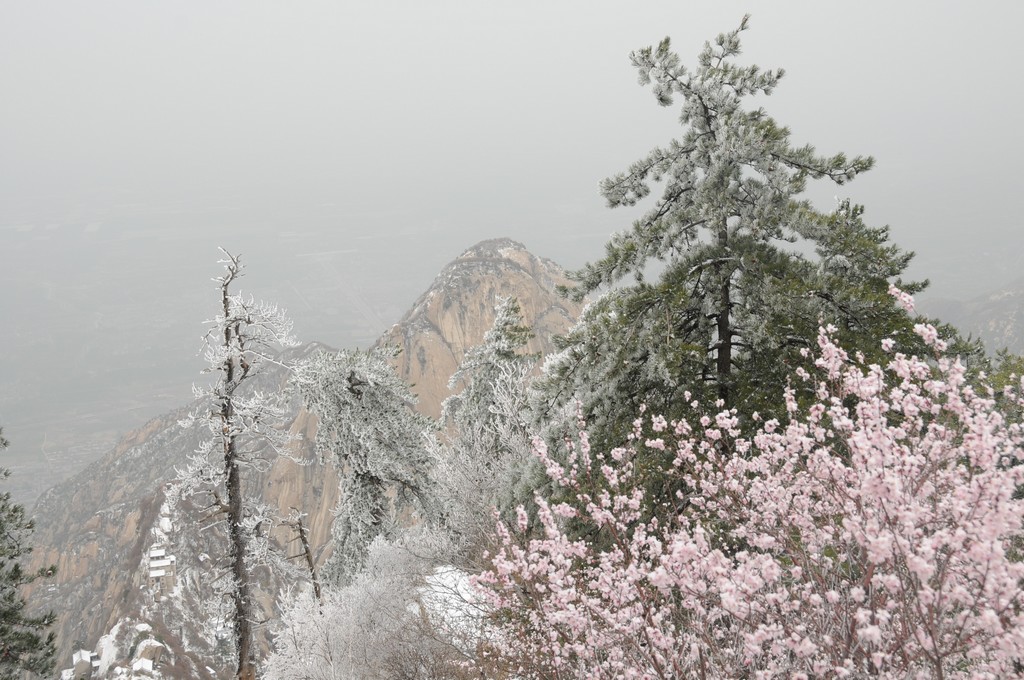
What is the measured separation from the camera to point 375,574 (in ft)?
50.8

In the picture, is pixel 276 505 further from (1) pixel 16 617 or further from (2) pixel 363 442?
(2) pixel 363 442

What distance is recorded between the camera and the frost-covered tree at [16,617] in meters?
13.0

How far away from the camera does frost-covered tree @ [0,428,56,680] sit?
13023mm

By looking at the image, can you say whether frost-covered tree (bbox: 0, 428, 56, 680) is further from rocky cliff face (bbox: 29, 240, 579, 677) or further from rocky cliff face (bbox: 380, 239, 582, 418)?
rocky cliff face (bbox: 380, 239, 582, 418)

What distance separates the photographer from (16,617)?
1374cm

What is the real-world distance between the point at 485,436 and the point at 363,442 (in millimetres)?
3942

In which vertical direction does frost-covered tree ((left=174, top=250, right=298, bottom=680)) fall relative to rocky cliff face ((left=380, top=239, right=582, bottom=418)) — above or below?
below

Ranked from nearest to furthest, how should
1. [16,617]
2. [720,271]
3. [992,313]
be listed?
[720,271], [16,617], [992,313]

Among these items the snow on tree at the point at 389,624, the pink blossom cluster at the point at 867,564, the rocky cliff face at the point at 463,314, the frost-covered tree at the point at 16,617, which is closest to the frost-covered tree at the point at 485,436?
the snow on tree at the point at 389,624

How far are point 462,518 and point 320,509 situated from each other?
37.7m

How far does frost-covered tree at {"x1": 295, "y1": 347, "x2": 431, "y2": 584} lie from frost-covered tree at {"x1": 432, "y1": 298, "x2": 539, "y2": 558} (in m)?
1.09

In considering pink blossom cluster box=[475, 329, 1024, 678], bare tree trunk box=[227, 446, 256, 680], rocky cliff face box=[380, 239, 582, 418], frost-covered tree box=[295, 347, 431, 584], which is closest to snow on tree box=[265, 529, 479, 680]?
frost-covered tree box=[295, 347, 431, 584]

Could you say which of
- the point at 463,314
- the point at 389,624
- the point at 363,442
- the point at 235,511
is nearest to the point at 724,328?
Answer: the point at 389,624

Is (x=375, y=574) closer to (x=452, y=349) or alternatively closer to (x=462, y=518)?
(x=462, y=518)
